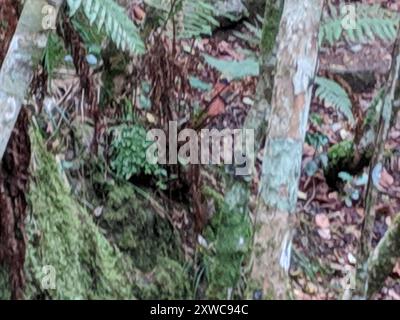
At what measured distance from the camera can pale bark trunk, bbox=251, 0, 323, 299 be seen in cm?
185

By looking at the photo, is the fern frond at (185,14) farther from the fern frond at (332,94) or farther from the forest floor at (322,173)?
the fern frond at (332,94)

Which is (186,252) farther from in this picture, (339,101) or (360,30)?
(360,30)

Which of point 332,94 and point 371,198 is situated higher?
point 332,94

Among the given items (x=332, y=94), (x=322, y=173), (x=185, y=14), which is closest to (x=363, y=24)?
(x=332, y=94)

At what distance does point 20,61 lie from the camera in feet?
6.43

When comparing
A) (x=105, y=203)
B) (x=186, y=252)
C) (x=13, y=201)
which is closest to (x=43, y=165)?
(x=13, y=201)

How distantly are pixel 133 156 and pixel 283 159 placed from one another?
1.65m

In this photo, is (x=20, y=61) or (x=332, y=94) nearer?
(x=20, y=61)

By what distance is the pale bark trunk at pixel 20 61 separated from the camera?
1.92 meters

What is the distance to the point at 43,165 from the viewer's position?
281cm

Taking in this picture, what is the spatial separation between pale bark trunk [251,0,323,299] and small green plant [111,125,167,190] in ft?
5.06

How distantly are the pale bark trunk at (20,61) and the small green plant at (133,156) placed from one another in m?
1.42

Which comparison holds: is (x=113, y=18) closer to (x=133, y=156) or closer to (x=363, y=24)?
(x=133, y=156)

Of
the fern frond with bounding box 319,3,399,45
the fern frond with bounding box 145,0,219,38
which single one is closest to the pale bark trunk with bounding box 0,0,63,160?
the fern frond with bounding box 145,0,219,38
